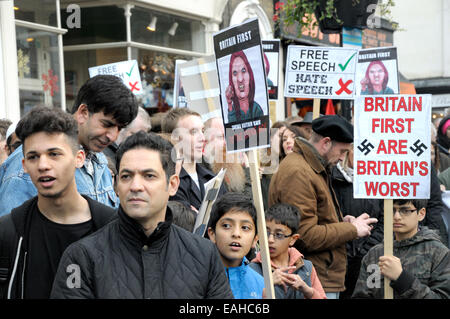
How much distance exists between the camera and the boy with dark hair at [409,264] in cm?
446

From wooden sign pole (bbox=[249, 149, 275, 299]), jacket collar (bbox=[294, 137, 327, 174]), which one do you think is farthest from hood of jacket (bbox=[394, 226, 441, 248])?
wooden sign pole (bbox=[249, 149, 275, 299])

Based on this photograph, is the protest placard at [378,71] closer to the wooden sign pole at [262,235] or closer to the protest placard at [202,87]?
the protest placard at [202,87]

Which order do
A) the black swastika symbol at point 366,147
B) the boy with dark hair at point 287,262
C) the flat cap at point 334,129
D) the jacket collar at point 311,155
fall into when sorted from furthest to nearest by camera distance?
1. the flat cap at point 334,129
2. the jacket collar at point 311,155
3. the black swastika symbol at point 366,147
4. the boy with dark hair at point 287,262

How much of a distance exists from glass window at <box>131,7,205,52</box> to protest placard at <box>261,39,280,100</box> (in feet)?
17.0

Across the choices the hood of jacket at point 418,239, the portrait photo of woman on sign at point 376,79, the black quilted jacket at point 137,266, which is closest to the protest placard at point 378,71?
the portrait photo of woman on sign at point 376,79

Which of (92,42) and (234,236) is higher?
(92,42)

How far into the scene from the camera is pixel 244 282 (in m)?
4.00

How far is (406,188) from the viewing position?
4809 mm

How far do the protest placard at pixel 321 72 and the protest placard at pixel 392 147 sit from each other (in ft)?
7.66

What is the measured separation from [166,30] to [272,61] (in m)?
6.17

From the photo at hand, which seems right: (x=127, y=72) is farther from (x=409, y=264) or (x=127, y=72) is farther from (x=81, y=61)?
(x=409, y=264)

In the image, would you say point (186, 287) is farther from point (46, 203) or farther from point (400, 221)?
point (400, 221)

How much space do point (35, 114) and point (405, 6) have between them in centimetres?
3051

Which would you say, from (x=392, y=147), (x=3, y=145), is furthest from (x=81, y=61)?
(x=392, y=147)
